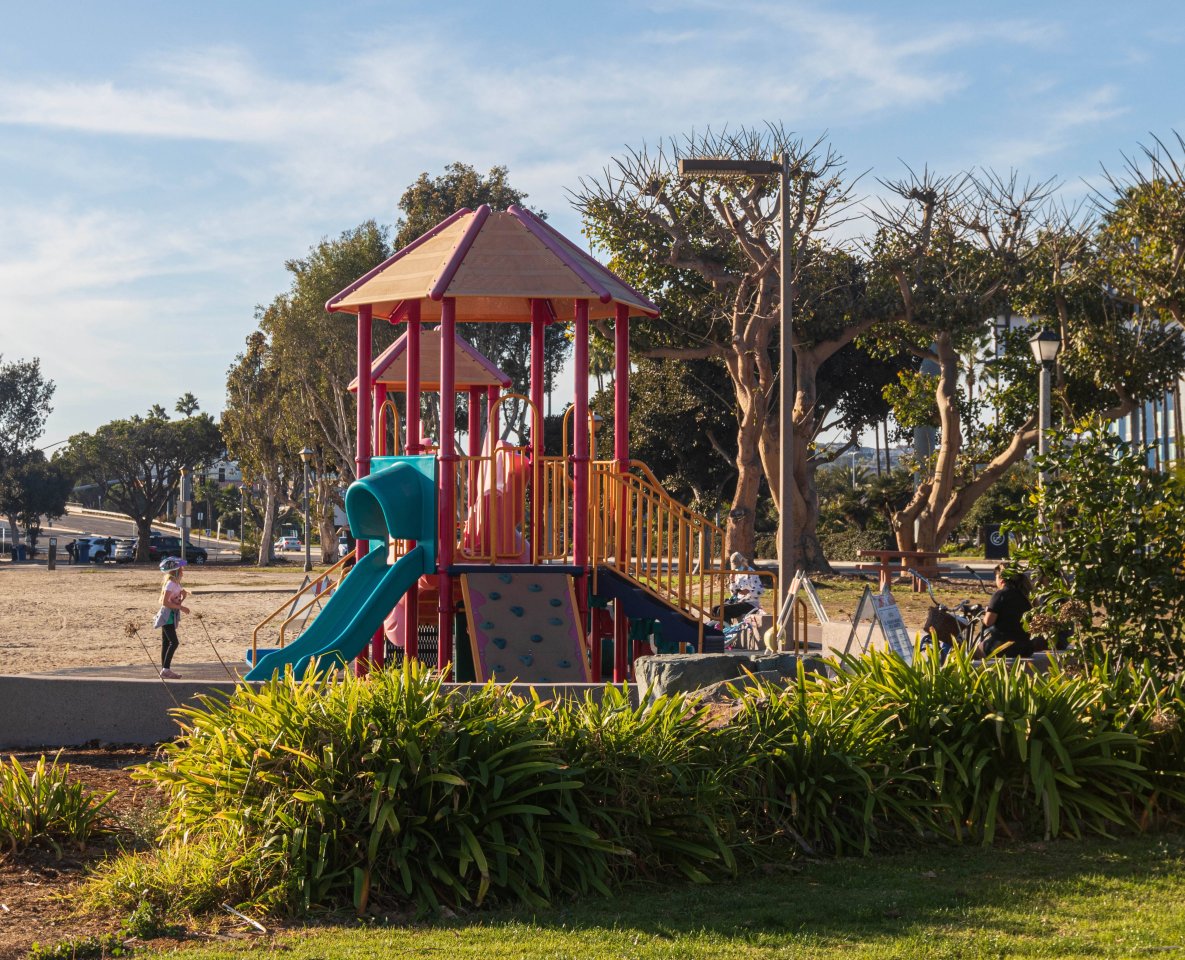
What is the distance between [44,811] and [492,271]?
23.6 ft

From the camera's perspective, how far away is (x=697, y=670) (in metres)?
9.38

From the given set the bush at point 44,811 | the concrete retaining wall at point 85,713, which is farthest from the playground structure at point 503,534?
the bush at point 44,811

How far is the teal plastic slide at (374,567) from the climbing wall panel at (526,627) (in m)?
0.61

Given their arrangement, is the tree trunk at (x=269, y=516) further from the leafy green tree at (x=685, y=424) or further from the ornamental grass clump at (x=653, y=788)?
the ornamental grass clump at (x=653, y=788)

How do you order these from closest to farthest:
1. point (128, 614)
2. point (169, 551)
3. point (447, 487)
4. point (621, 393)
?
point (447, 487)
point (621, 393)
point (128, 614)
point (169, 551)

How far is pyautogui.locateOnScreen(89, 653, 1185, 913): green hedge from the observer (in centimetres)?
605

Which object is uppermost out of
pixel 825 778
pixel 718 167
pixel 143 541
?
pixel 718 167

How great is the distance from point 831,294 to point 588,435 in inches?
720

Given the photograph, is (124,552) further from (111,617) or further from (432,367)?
(432,367)

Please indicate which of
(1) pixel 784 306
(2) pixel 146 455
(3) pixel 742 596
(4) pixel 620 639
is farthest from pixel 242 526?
(4) pixel 620 639

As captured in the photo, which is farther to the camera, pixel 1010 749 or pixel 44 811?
pixel 1010 749

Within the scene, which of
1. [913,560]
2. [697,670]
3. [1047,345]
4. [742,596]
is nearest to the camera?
[697,670]

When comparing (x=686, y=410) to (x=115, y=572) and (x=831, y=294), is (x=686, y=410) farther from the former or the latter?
(x=115, y=572)

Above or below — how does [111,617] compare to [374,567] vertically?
below
